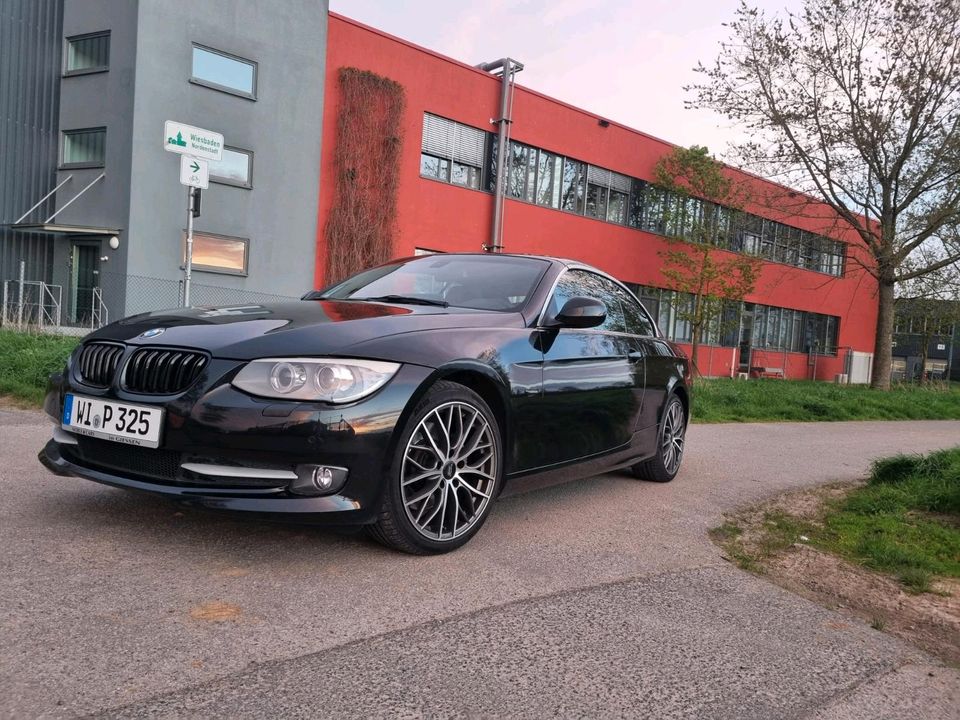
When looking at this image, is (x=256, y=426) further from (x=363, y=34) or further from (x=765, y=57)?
(x=765, y=57)

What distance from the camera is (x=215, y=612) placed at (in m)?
2.67

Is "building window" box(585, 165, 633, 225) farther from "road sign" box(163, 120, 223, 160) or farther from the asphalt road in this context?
the asphalt road

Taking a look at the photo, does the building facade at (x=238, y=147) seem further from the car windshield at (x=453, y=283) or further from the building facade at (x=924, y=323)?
the building facade at (x=924, y=323)

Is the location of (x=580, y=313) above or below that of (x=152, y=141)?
below

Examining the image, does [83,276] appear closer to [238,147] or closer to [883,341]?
[238,147]

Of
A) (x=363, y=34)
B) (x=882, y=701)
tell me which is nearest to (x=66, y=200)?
(x=363, y=34)

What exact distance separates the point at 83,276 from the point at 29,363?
10563 mm

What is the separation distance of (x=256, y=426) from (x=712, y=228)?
22.6 meters

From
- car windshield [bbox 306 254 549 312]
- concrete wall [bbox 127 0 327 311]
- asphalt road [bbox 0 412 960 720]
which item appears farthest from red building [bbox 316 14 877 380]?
asphalt road [bbox 0 412 960 720]

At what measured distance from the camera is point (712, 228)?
78.0 feet

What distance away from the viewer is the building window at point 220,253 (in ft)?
57.0

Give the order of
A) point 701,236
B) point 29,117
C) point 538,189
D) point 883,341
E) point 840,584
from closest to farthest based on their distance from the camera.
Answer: point 840,584 < point 29,117 < point 538,189 < point 883,341 < point 701,236

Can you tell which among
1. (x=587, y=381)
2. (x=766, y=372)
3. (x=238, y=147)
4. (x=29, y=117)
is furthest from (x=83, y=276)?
(x=766, y=372)

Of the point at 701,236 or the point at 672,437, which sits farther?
the point at 701,236
